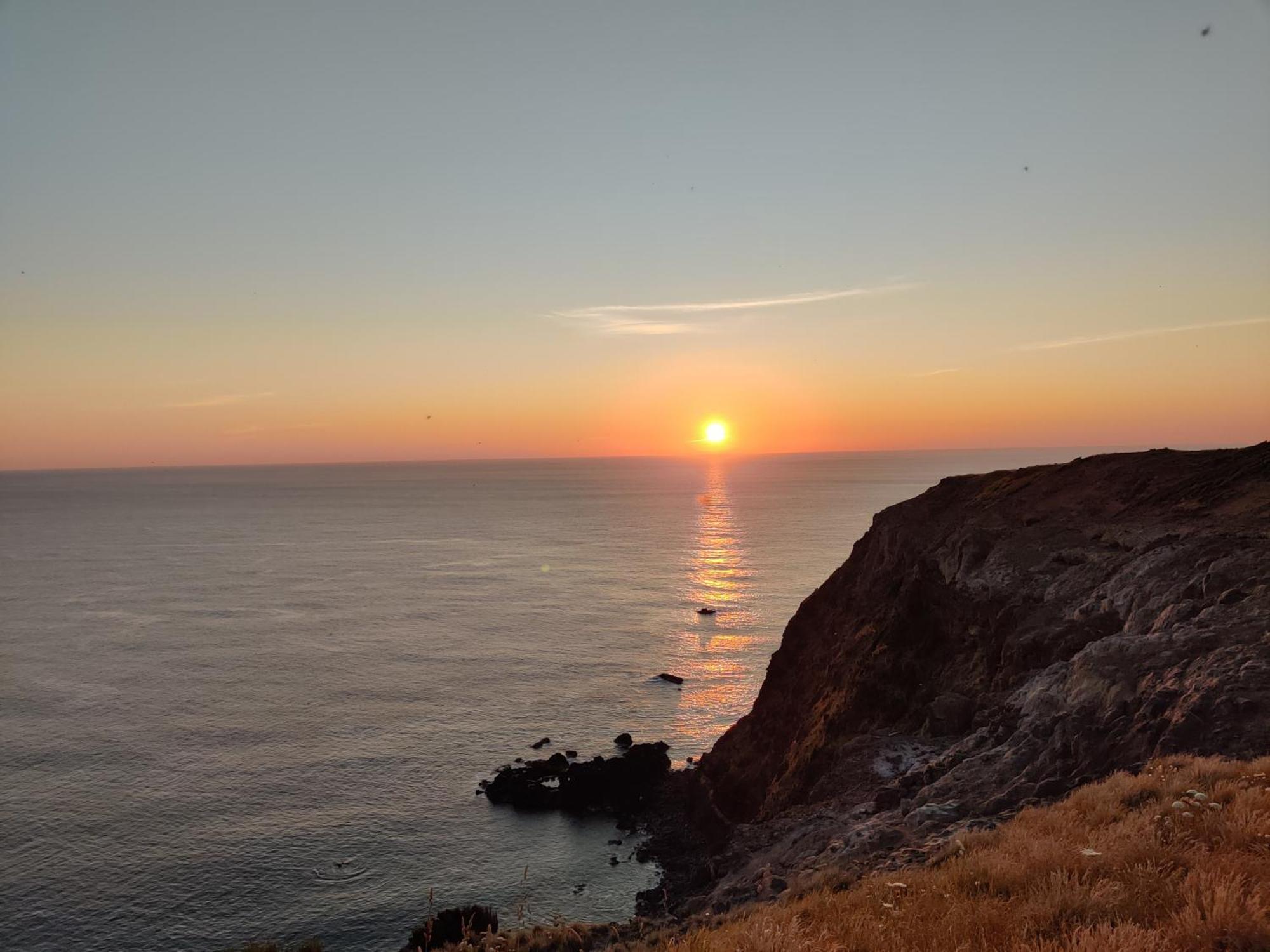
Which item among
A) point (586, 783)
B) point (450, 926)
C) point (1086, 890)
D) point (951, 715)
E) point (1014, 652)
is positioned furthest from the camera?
point (586, 783)

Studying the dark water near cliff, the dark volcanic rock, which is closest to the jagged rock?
the dark water near cliff

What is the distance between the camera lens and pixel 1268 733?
13.0m

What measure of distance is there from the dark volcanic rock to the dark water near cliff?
54.1 inches

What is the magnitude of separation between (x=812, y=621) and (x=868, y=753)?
1442 centimetres

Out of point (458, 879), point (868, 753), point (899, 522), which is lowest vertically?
point (458, 879)

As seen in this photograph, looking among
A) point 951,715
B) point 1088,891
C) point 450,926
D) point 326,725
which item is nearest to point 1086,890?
point 1088,891

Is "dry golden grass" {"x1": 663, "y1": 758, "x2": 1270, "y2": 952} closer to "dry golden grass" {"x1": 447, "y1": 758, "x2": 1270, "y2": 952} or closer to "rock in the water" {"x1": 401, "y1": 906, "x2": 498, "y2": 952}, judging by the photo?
"dry golden grass" {"x1": 447, "y1": 758, "x2": 1270, "y2": 952}

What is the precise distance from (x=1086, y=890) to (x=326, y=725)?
2067 inches

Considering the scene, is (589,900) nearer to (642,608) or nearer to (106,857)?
(106,857)

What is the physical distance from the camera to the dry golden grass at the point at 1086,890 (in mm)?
6828

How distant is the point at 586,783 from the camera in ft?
136

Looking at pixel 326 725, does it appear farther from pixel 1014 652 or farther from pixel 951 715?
pixel 1014 652

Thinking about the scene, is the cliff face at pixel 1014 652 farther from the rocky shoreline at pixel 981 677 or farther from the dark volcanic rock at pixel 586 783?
the dark volcanic rock at pixel 586 783

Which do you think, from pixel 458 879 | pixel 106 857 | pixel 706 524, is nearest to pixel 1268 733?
pixel 458 879
